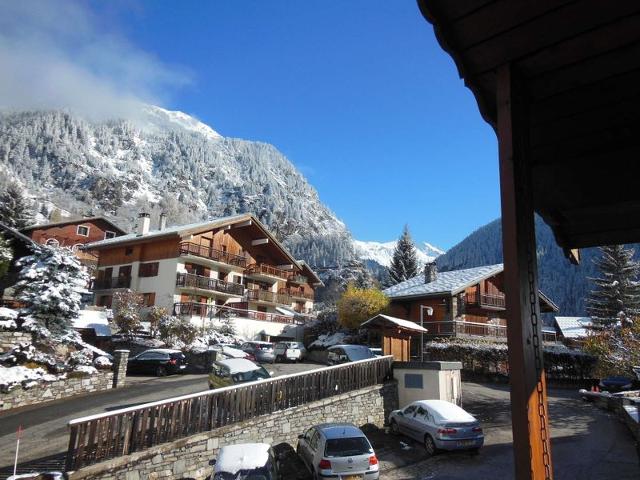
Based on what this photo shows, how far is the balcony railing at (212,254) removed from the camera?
41125 mm

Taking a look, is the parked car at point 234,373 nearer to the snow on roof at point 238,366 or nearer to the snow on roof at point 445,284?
the snow on roof at point 238,366

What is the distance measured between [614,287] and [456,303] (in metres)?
19.4

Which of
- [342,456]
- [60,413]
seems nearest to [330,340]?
[60,413]

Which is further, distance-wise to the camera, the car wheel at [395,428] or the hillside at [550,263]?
the hillside at [550,263]

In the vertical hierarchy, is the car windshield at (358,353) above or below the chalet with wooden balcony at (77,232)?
below

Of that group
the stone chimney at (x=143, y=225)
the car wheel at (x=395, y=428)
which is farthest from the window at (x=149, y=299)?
the car wheel at (x=395, y=428)

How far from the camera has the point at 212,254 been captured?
43.8 m

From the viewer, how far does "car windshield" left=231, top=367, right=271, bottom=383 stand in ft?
62.9

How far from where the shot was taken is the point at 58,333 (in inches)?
A: 869

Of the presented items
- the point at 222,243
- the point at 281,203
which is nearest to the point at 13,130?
the point at 281,203

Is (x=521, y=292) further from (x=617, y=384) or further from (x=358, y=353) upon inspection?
(x=617, y=384)

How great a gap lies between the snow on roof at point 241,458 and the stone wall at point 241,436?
309 centimetres

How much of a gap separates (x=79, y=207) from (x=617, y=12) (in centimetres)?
13388

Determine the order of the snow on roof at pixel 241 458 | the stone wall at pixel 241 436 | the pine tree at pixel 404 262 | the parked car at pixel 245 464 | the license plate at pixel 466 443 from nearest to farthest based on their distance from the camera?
the parked car at pixel 245 464 < the snow on roof at pixel 241 458 < the stone wall at pixel 241 436 < the license plate at pixel 466 443 < the pine tree at pixel 404 262
